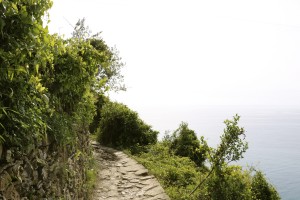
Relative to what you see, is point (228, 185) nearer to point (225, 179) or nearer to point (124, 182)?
point (225, 179)

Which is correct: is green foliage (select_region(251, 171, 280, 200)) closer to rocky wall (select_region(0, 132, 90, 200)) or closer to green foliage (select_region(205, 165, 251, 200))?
green foliage (select_region(205, 165, 251, 200))

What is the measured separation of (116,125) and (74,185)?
10682 mm

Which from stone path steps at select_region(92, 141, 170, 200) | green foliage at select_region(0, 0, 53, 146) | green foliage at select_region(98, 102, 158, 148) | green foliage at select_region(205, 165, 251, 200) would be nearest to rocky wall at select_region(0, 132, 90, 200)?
green foliage at select_region(0, 0, 53, 146)

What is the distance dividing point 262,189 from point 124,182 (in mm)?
5403

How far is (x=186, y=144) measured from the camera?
1727 cm

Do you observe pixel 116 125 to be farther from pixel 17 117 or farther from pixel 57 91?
pixel 17 117

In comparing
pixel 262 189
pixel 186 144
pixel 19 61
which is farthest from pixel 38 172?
pixel 186 144

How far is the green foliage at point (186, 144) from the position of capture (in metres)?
16.7

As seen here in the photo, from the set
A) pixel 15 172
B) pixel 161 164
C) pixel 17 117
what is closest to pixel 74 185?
pixel 15 172

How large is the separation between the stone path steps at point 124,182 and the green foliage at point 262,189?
3.56 meters

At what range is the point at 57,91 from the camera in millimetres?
5074

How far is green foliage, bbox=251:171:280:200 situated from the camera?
938 centimetres

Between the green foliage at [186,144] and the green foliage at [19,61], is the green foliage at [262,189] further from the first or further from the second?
the green foliage at [19,61]

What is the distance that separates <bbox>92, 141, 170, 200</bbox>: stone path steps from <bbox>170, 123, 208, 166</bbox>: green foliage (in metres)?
4.88
